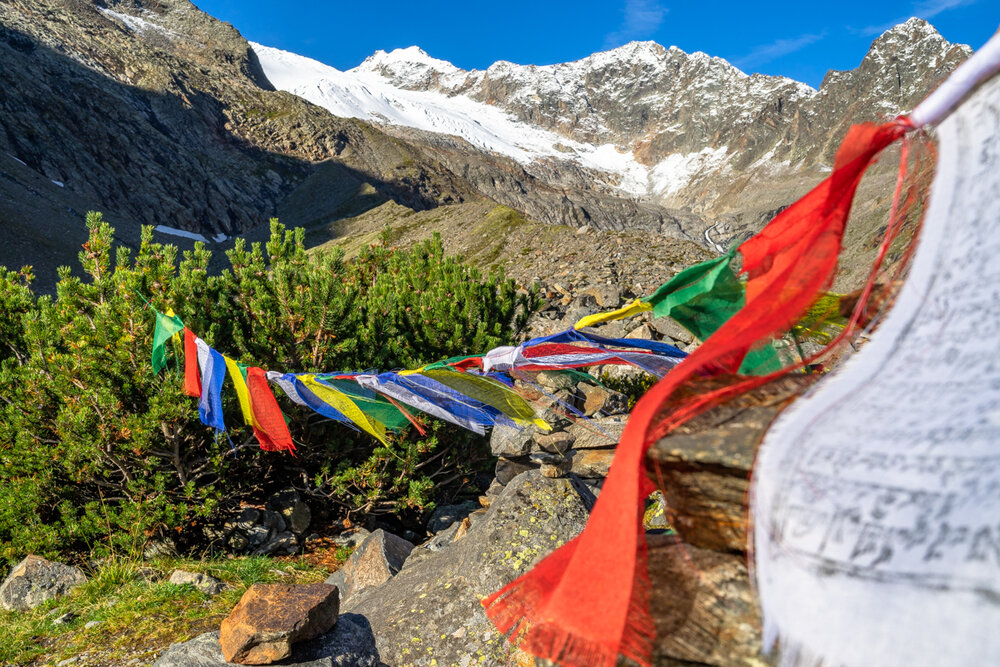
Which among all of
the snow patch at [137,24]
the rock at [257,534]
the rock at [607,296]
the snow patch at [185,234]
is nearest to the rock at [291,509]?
the rock at [257,534]

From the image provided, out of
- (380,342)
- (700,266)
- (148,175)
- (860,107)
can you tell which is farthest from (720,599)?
(860,107)

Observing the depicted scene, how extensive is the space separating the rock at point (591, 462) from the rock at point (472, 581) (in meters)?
2.47

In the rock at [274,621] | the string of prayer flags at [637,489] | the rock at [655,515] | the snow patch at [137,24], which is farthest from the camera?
the snow patch at [137,24]

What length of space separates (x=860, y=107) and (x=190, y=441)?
203650 mm

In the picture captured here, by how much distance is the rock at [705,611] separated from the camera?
1549mm

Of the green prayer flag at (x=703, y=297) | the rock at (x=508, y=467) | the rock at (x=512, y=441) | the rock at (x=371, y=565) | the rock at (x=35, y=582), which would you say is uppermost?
the green prayer flag at (x=703, y=297)

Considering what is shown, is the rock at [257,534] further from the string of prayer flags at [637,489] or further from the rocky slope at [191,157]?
the rocky slope at [191,157]

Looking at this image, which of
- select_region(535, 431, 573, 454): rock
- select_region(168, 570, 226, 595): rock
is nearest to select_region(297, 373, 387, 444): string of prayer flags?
select_region(168, 570, 226, 595): rock

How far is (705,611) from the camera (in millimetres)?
1612

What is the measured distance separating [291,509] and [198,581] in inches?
87.6

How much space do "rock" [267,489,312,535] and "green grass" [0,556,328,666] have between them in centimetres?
146

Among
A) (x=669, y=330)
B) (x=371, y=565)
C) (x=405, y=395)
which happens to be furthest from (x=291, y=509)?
(x=669, y=330)

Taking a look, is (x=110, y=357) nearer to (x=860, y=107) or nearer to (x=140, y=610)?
(x=140, y=610)

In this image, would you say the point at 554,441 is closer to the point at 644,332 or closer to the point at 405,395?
the point at 405,395
